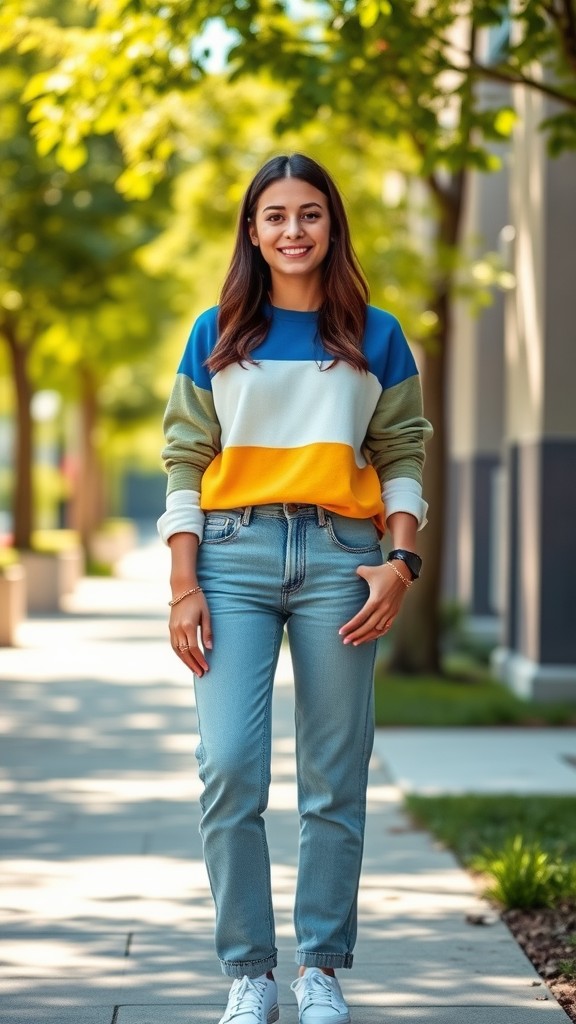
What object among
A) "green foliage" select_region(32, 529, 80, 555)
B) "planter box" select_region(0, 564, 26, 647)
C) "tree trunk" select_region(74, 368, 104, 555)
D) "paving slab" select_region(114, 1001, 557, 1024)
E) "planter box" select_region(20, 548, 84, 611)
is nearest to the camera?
"paving slab" select_region(114, 1001, 557, 1024)

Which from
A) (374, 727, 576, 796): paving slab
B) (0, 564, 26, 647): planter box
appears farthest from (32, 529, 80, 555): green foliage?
(374, 727, 576, 796): paving slab

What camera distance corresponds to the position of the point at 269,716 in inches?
146

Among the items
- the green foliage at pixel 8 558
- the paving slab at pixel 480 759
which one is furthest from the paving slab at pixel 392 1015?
the green foliage at pixel 8 558

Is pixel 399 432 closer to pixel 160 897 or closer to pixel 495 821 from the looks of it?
pixel 160 897

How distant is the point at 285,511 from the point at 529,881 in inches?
84.1

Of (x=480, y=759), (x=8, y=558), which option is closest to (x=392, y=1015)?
(x=480, y=759)

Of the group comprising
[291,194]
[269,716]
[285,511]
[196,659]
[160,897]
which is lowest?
[160,897]

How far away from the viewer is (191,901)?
546cm

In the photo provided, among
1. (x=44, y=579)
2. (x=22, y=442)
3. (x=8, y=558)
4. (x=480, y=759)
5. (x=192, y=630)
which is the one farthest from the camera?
(x=22, y=442)

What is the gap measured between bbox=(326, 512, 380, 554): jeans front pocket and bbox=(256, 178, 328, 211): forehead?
75cm

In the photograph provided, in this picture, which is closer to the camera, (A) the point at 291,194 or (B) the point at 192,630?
(B) the point at 192,630

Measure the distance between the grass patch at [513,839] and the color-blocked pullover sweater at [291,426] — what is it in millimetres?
1903

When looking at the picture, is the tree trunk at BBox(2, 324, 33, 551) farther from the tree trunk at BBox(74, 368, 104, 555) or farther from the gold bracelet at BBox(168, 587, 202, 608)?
the gold bracelet at BBox(168, 587, 202, 608)

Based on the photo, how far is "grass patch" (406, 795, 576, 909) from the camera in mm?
5285
